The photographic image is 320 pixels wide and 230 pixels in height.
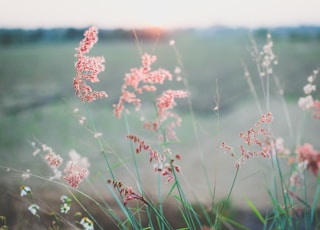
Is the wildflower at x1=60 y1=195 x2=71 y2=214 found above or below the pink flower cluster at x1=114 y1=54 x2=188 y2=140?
below

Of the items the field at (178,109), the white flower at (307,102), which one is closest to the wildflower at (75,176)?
the field at (178,109)

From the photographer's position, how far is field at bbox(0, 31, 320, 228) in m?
2.40

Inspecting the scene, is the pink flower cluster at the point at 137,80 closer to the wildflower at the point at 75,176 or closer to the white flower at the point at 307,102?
the wildflower at the point at 75,176

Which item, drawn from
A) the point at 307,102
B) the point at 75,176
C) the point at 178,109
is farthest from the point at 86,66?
the point at 178,109

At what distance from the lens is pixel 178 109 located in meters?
4.20

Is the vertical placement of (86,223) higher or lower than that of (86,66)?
lower

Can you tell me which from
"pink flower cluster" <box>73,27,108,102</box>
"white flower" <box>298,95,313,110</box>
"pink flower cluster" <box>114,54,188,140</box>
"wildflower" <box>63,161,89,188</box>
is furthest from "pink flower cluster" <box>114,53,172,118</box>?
"white flower" <box>298,95,313,110</box>

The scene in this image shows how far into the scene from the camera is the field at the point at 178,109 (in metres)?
2.40

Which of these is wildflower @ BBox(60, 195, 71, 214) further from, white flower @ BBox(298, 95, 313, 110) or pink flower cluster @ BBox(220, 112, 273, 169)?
white flower @ BBox(298, 95, 313, 110)

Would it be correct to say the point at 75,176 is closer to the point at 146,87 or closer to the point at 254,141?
the point at 146,87

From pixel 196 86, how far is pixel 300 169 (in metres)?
3.82

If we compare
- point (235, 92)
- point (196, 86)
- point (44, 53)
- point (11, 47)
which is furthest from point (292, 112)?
point (11, 47)

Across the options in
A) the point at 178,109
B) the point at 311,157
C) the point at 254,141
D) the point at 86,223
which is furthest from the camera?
the point at 178,109

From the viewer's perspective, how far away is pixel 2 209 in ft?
7.13
